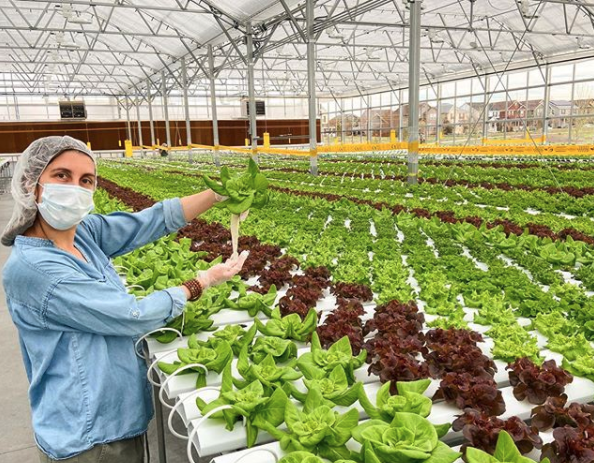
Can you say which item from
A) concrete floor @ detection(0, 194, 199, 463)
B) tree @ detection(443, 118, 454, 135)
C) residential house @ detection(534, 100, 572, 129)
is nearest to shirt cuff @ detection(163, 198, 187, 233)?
concrete floor @ detection(0, 194, 199, 463)

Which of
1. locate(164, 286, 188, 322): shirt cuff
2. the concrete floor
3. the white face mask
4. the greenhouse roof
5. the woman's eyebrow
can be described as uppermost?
the greenhouse roof

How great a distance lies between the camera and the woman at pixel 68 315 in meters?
2.10

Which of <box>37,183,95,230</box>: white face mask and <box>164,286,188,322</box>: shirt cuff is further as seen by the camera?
<box>164,286,188,322</box>: shirt cuff

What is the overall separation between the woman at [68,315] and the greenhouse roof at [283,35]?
Result: 1215cm

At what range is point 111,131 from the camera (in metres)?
47.9

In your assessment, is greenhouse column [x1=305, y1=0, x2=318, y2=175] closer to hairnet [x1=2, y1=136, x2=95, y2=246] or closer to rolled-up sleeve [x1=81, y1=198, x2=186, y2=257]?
rolled-up sleeve [x1=81, y1=198, x2=186, y2=257]

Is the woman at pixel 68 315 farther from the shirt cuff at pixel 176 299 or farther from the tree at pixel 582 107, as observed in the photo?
the tree at pixel 582 107

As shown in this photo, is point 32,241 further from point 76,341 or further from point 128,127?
point 128,127

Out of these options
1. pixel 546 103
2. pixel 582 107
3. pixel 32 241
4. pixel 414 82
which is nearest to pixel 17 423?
pixel 32 241

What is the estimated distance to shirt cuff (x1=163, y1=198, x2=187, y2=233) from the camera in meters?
3.02

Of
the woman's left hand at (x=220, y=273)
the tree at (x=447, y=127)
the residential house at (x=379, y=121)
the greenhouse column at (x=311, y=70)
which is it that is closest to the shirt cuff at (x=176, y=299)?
the woman's left hand at (x=220, y=273)

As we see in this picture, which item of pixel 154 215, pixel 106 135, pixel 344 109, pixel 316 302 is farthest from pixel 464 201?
pixel 106 135

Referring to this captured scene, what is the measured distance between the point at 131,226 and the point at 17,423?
2516 millimetres

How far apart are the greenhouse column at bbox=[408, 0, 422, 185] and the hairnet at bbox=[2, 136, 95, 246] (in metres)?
10.9
